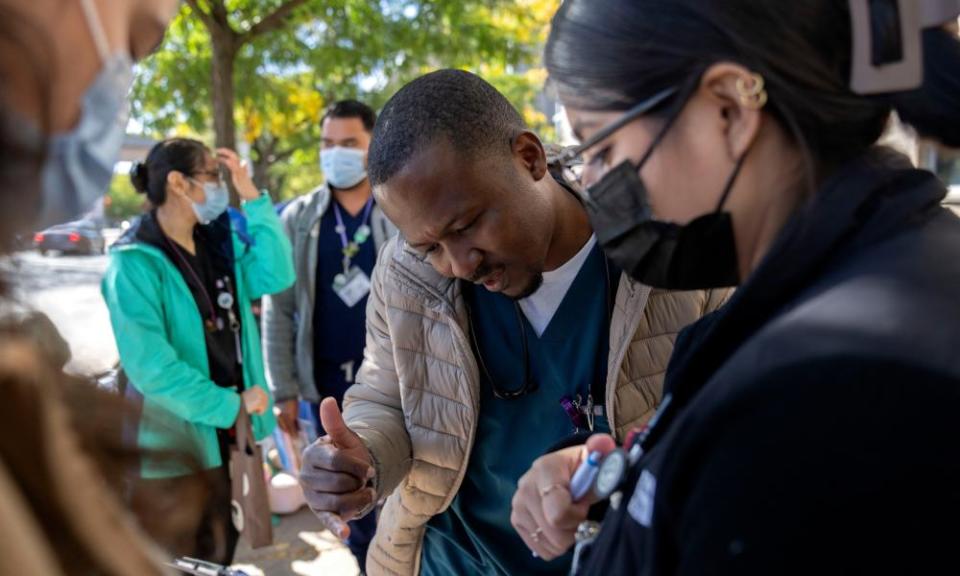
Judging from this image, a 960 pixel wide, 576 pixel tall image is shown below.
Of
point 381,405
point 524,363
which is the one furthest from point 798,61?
point 381,405

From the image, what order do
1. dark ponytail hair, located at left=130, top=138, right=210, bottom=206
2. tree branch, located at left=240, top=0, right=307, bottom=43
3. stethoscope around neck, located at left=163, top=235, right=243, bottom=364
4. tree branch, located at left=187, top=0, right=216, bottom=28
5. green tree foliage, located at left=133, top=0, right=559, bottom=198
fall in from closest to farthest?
stethoscope around neck, located at left=163, top=235, right=243, bottom=364 < dark ponytail hair, located at left=130, top=138, right=210, bottom=206 < tree branch, located at left=187, top=0, right=216, bottom=28 < tree branch, located at left=240, top=0, right=307, bottom=43 < green tree foliage, located at left=133, top=0, right=559, bottom=198

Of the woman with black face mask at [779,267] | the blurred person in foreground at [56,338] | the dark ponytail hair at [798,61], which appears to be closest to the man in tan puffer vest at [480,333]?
the woman with black face mask at [779,267]

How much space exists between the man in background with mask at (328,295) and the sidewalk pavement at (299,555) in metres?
0.74

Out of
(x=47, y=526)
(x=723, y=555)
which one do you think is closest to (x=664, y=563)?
(x=723, y=555)

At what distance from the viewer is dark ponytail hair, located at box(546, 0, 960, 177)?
3.42ft

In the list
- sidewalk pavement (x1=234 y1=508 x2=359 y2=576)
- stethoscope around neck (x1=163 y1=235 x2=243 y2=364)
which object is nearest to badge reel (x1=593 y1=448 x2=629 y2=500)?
stethoscope around neck (x1=163 y1=235 x2=243 y2=364)

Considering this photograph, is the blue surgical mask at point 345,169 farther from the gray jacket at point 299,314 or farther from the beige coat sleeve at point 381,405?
the beige coat sleeve at point 381,405

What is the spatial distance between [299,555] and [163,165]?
234 cm

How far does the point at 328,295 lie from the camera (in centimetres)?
409

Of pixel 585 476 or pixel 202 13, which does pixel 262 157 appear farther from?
pixel 585 476

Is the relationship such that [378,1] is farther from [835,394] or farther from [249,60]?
[835,394]

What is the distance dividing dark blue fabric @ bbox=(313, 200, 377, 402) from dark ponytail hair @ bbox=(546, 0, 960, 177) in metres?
3.04

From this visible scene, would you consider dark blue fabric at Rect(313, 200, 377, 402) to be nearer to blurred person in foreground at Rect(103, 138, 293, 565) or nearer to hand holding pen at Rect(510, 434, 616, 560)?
blurred person in foreground at Rect(103, 138, 293, 565)

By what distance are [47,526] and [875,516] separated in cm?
80
